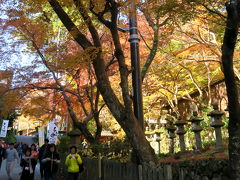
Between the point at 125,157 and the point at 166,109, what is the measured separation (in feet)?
55.7

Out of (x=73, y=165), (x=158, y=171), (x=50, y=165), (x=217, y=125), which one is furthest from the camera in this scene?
(x=217, y=125)

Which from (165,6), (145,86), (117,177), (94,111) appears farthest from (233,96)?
(145,86)

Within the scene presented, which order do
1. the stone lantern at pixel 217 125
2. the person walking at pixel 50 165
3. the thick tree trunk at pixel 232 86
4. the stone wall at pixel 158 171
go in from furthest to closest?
1. the stone lantern at pixel 217 125
2. the person walking at pixel 50 165
3. the stone wall at pixel 158 171
4. the thick tree trunk at pixel 232 86

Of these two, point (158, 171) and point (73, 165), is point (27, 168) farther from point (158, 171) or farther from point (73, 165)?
point (158, 171)

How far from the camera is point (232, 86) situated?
4.93 meters

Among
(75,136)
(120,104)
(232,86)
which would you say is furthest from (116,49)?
(75,136)

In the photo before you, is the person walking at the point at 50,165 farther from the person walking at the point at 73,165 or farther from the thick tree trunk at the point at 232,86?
the thick tree trunk at the point at 232,86

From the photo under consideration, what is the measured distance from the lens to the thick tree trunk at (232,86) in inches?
187

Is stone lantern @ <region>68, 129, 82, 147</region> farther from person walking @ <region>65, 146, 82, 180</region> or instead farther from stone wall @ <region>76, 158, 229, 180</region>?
person walking @ <region>65, 146, 82, 180</region>

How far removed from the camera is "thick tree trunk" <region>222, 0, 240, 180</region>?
475cm

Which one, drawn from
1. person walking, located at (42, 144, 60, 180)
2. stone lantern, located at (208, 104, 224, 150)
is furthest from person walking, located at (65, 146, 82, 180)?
stone lantern, located at (208, 104, 224, 150)

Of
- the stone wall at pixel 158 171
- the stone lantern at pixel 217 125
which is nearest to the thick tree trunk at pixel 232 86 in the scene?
the stone wall at pixel 158 171

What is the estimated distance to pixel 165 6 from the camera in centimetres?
696

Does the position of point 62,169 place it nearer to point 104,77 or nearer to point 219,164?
point 104,77
